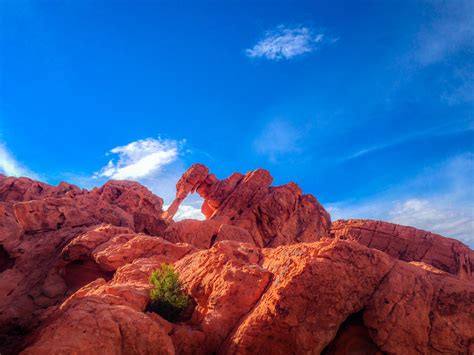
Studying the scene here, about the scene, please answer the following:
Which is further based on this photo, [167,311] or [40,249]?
[40,249]

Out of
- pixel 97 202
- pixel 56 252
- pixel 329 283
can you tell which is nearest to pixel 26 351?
pixel 329 283

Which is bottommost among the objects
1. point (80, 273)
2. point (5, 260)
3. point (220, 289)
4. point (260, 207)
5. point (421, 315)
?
point (5, 260)

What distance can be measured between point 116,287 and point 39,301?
1241cm

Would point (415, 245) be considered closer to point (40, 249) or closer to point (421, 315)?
point (421, 315)

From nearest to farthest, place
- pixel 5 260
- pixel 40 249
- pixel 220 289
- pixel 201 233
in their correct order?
1. pixel 220 289
2. pixel 5 260
3. pixel 40 249
4. pixel 201 233

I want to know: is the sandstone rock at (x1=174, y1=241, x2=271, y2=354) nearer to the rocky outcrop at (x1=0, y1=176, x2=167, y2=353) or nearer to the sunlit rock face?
the sunlit rock face

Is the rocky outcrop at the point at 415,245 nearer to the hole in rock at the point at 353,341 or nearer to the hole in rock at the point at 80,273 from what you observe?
the hole in rock at the point at 353,341

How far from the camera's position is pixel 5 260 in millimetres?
28078

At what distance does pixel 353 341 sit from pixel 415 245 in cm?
4424

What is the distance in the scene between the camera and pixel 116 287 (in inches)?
623

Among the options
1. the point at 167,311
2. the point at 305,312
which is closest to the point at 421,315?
the point at 305,312

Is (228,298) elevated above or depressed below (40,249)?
above

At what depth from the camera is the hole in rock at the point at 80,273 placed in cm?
2645

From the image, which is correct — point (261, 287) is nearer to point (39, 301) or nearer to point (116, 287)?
point (116, 287)
